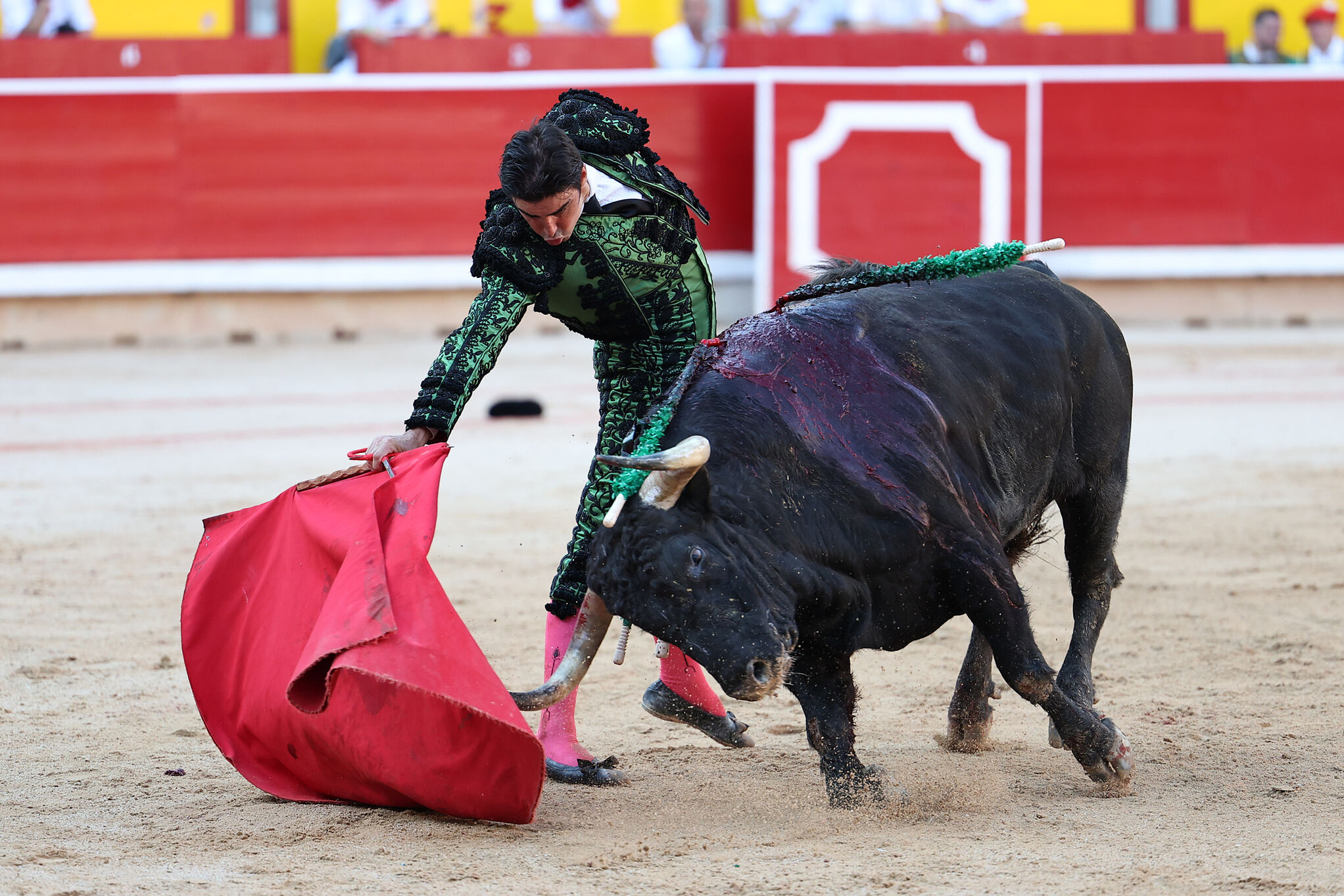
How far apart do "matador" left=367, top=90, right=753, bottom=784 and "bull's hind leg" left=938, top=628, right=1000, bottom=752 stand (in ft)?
1.27

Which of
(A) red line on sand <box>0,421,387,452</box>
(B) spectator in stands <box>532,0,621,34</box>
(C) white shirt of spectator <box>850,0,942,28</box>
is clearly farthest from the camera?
(B) spectator in stands <box>532,0,621,34</box>

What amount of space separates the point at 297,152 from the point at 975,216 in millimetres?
3616

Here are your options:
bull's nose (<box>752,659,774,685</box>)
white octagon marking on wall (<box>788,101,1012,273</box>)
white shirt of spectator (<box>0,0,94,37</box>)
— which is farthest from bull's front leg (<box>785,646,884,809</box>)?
white shirt of spectator (<box>0,0,94,37</box>)

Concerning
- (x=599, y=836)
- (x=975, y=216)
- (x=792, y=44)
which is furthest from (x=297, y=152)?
(x=599, y=836)

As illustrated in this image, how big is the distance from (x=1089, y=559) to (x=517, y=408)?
155 inches

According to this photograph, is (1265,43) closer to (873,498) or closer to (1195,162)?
(1195,162)

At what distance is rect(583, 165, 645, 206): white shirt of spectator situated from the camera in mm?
2660

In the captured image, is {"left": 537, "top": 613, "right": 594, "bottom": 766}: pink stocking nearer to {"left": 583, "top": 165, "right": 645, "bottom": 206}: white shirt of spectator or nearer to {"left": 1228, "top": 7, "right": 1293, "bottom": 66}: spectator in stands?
{"left": 583, "top": 165, "right": 645, "bottom": 206}: white shirt of spectator

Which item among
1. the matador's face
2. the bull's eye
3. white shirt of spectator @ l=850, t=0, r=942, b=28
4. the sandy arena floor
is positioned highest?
white shirt of spectator @ l=850, t=0, r=942, b=28

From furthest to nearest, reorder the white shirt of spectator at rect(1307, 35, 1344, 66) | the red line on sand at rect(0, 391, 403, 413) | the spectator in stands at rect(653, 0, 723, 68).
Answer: the white shirt of spectator at rect(1307, 35, 1344, 66) → the spectator in stands at rect(653, 0, 723, 68) → the red line on sand at rect(0, 391, 403, 413)

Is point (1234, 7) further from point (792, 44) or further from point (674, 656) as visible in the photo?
point (674, 656)

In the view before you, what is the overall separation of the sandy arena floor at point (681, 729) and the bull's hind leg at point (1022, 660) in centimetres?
8

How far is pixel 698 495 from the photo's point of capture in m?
2.24

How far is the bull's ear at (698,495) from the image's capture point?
2236 mm
